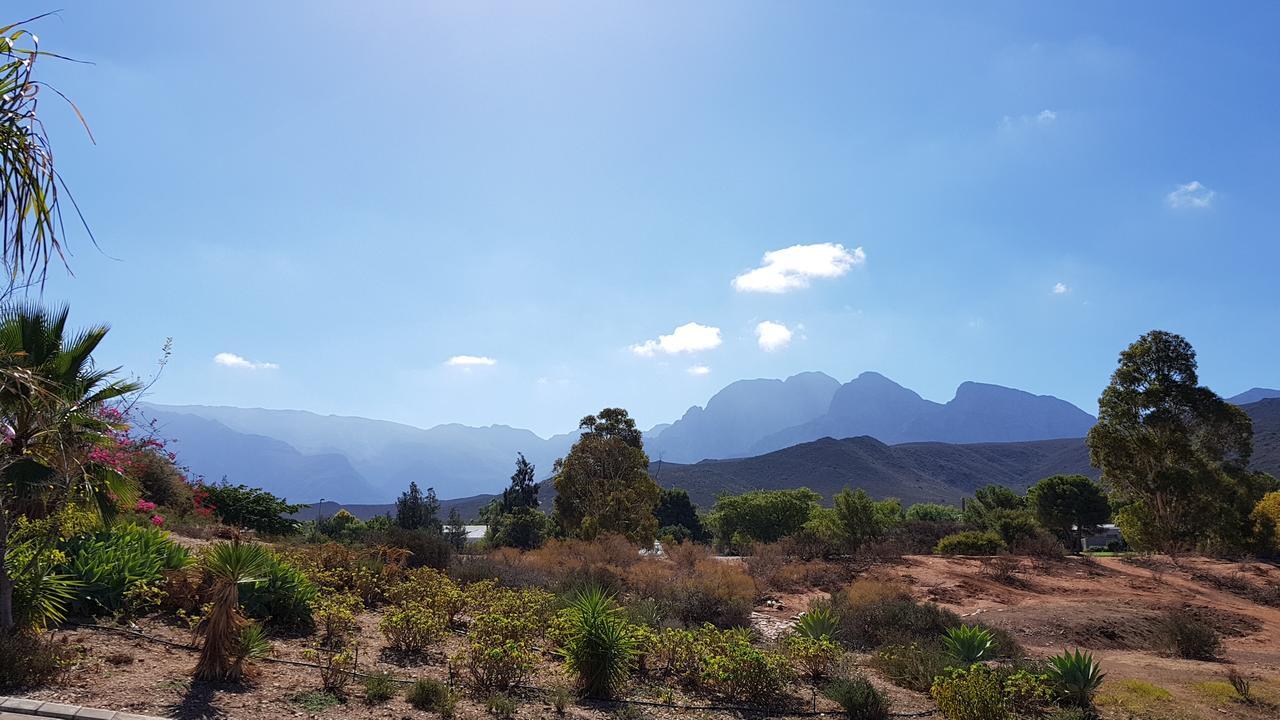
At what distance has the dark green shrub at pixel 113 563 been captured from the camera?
7.55 m

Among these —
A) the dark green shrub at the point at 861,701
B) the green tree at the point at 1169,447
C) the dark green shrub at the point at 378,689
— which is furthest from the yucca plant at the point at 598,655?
the green tree at the point at 1169,447

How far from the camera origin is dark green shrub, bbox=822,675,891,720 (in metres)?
6.96

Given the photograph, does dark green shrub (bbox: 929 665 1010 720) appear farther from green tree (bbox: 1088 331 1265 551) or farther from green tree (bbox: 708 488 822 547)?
green tree (bbox: 708 488 822 547)

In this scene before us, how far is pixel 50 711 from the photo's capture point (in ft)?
15.7

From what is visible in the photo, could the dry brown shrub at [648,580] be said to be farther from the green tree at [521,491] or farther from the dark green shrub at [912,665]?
the green tree at [521,491]

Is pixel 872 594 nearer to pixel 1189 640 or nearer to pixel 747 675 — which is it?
pixel 1189 640

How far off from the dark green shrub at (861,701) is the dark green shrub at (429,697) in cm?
418

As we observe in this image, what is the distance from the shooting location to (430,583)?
10.6 meters

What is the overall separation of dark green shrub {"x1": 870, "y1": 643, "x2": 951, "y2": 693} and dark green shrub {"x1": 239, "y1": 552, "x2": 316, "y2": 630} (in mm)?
8009

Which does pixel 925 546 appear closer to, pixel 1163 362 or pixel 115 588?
pixel 1163 362

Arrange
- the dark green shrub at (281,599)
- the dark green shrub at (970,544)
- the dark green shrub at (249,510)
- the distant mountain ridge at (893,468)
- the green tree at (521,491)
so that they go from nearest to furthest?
the dark green shrub at (281,599) < the dark green shrub at (249,510) < the dark green shrub at (970,544) < the green tree at (521,491) < the distant mountain ridge at (893,468)

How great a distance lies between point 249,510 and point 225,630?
18364 mm

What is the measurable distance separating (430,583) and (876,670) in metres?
7.09

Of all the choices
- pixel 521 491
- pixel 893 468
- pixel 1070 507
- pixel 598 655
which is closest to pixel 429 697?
pixel 598 655
